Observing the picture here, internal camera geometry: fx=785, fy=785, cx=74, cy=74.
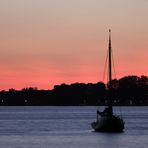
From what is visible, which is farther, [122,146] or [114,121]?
[114,121]

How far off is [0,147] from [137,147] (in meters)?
13.2

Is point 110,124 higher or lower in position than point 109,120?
lower

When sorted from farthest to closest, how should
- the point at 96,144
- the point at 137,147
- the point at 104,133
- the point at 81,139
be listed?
the point at 104,133 → the point at 81,139 → the point at 96,144 → the point at 137,147

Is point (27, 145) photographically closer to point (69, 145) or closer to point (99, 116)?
point (69, 145)

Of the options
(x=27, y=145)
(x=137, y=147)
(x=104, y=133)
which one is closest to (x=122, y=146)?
(x=137, y=147)

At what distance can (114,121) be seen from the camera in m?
93.9

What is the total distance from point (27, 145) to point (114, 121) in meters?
18.4

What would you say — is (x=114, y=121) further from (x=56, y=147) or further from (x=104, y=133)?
(x=56, y=147)

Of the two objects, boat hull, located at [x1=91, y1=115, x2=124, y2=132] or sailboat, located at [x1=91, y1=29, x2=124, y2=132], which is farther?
boat hull, located at [x1=91, y1=115, x2=124, y2=132]

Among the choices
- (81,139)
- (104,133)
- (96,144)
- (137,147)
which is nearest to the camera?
(137,147)

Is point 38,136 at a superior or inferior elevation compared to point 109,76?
inferior

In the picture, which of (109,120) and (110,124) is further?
(110,124)

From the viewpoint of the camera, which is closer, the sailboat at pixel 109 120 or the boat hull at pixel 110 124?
the sailboat at pixel 109 120

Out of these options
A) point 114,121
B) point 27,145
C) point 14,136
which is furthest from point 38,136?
point 27,145
